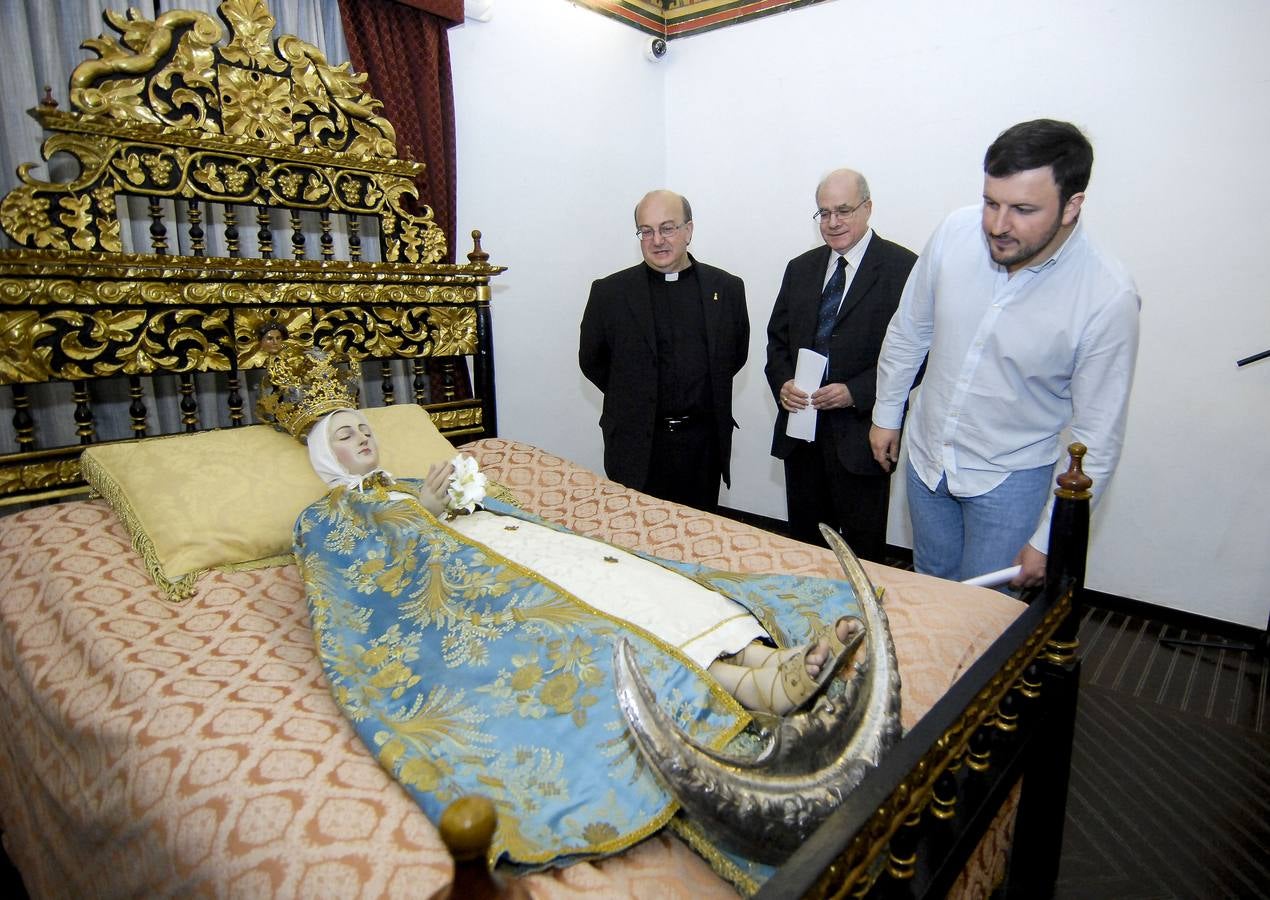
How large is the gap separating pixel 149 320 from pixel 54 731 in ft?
3.74

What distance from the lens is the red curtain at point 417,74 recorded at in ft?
8.51

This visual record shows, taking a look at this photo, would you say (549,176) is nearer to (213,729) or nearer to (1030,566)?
(1030,566)

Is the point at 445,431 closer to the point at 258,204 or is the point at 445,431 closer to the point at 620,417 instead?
the point at 620,417

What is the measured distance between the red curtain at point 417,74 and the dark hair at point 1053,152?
190 centimetres

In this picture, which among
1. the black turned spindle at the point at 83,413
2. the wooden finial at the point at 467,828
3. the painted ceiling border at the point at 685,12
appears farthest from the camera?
the painted ceiling border at the point at 685,12

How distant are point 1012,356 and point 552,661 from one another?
50.1 inches

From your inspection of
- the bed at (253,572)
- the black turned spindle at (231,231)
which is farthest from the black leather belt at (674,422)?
the black turned spindle at (231,231)

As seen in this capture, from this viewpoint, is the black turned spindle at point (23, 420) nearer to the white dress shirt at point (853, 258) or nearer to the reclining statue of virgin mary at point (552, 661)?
the reclining statue of virgin mary at point (552, 661)

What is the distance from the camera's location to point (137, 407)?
2066mm

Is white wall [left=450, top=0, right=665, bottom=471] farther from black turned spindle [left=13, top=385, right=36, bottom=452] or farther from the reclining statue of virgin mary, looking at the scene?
the reclining statue of virgin mary

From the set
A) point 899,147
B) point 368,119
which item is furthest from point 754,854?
point 899,147

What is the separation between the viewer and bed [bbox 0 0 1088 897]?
931 mm

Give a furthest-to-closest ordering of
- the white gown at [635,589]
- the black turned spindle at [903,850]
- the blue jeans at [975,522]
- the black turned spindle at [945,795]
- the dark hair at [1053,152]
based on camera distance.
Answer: the blue jeans at [975,522] < the dark hair at [1053,152] < the white gown at [635,589] < the black turned spindle at [945,795] < the black turned spindle at [903,850]

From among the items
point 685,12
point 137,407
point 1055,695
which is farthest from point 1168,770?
point 685,12
